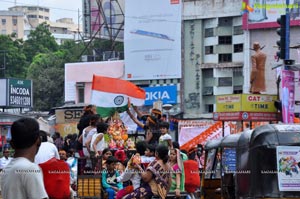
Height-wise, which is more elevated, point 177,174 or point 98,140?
point 98,140

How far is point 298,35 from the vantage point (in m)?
50.3

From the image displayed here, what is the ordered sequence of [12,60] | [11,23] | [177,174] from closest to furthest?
[177,174] < [12,60] < [11,23]

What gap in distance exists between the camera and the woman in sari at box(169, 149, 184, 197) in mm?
14242

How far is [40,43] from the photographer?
112375 millimetres

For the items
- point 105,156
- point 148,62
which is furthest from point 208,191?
point 148,62

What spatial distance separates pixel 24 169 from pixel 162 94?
46.5 metres

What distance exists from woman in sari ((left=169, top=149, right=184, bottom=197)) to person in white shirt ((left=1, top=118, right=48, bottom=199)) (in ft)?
26.4

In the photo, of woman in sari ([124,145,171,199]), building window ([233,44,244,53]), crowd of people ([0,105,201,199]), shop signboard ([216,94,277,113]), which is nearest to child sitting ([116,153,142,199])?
crowd of people ([0,105,201,199])

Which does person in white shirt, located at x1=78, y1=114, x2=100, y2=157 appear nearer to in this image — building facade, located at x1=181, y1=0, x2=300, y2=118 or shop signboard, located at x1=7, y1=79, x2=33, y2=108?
building facade, located at x1=181, y1=0, x2=300, y2=118

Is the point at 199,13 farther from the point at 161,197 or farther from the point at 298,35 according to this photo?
the point at 161,197

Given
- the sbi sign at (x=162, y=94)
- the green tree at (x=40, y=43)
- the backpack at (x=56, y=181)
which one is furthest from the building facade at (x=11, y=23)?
the backpack at (x=56, y=181)

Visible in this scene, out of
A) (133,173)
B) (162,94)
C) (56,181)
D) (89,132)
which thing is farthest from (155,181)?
(162,94)

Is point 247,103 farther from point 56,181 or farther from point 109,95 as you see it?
point 56,181

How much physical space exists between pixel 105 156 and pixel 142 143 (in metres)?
0.70
